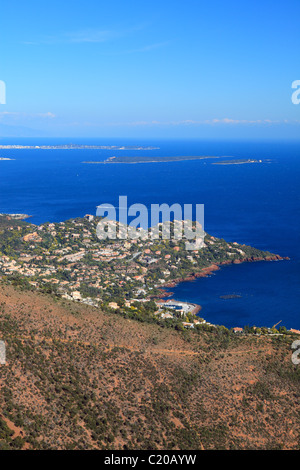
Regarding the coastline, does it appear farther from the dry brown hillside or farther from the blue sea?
the dry brown hillside

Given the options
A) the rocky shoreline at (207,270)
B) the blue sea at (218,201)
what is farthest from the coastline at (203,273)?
the blue sea at (218,201)

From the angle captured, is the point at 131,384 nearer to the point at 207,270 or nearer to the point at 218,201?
the point at 207,270


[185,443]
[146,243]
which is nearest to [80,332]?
[185,443]

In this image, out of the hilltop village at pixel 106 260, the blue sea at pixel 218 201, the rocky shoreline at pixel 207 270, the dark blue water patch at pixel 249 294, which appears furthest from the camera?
the rocky shoreline at pixel 207 270

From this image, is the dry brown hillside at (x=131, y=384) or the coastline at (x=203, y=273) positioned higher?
the dry brown hillside at (x=131, y=384)

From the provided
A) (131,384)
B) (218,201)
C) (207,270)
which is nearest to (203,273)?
(207,270)

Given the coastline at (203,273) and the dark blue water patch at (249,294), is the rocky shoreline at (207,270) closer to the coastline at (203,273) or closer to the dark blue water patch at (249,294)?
the coastline at (203,273)
